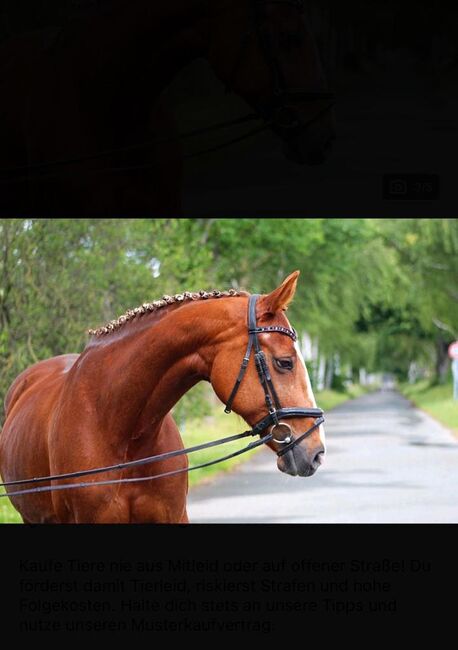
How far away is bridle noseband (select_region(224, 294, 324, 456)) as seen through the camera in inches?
174

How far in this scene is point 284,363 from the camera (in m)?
4.48

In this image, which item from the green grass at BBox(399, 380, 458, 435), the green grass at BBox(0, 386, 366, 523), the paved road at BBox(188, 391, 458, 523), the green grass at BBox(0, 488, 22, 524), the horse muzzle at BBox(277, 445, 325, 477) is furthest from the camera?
the green grass at BBox(399, 380, 458, 435)

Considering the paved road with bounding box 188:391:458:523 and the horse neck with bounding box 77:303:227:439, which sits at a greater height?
the horse neck with bounding box 77:303:227:439

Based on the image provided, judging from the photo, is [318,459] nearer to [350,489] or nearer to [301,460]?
[301,460]
